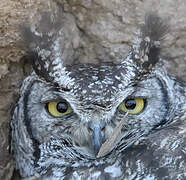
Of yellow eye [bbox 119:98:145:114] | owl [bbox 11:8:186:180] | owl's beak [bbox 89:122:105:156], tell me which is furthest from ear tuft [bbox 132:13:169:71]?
owl's beak [bbox 89:122:105:156]

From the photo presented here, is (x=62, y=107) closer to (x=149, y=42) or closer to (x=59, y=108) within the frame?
(x=59, y=108)

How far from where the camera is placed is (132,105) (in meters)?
2.71

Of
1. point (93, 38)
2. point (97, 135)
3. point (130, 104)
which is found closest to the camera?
point (97, 135)

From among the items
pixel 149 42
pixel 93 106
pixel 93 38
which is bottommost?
pixel 93 106

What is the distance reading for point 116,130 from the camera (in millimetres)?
2582

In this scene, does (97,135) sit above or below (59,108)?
below

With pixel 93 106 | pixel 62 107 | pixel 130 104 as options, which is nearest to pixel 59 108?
pixel 62 107

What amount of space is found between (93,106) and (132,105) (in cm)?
23

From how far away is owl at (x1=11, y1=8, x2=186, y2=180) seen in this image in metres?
2.57

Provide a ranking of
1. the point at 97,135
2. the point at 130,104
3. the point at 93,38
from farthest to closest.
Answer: the point at 93,38 → the point at 130,104 → the point at 97,135

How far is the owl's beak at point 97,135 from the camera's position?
256 centimetres

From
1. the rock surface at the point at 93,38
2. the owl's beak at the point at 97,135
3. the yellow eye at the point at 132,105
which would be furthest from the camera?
the rock surface at the point at 93,38

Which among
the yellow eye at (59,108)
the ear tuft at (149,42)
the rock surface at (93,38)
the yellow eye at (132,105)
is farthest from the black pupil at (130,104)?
the rock surface at (93,38)

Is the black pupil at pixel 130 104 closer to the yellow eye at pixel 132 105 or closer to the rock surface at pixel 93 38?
the yellow eye at pixel 132 105
